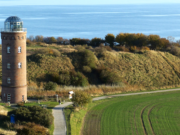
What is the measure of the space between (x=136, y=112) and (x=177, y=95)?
1128 centimetres

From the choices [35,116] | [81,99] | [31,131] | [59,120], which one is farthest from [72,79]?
[31,131]

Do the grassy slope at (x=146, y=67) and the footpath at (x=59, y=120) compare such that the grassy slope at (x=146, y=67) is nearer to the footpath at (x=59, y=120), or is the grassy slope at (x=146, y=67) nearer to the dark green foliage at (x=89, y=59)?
the dark green foliage at (x=89, y=59)

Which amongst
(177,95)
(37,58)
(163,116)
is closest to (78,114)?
(163,116)

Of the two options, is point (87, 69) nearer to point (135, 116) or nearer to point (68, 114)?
point (135, 116)

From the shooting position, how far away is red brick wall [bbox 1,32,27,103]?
30097mm

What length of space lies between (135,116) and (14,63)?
1369 cm

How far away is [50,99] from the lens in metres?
34.0

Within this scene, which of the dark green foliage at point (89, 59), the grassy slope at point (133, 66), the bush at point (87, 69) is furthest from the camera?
the dark green foliage at point (89, 59)

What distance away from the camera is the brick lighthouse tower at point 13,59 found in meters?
30.0

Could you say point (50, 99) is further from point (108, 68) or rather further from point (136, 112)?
point (108, 68)

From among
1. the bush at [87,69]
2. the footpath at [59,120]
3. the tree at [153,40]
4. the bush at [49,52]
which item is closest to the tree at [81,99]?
the footpath at [59,120]

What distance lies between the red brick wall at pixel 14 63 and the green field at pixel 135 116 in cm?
818

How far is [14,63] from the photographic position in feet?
99.8

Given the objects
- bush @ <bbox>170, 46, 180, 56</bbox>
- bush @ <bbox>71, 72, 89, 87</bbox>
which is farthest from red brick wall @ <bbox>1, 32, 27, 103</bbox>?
bush @ <bbox>170, 46, 180, 56</bbox>
